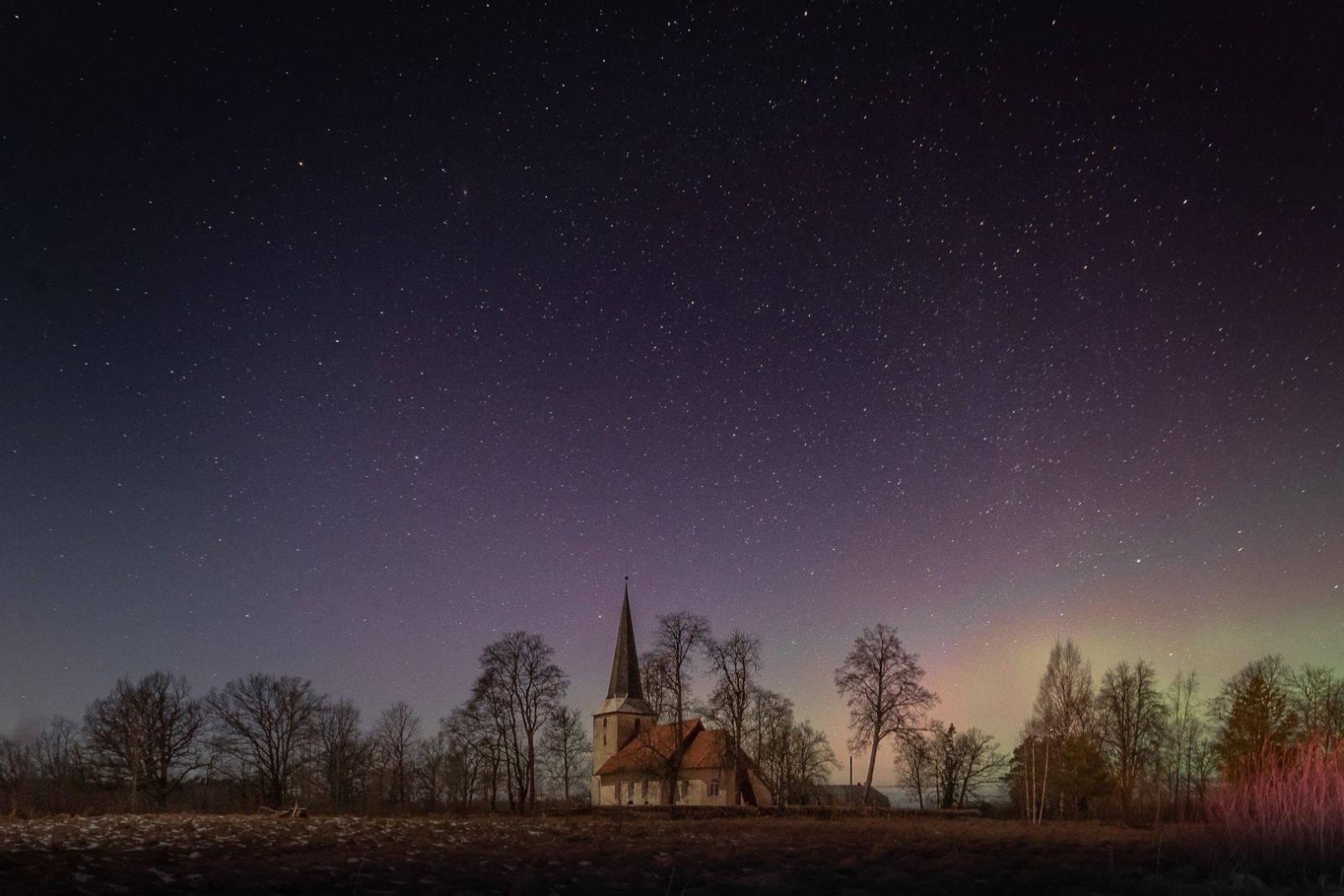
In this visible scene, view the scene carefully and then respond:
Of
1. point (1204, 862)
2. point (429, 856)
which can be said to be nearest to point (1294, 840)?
point (1204, 862)

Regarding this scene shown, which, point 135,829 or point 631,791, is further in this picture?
point 631,791

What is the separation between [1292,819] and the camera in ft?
43.3

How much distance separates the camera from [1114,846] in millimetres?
22484

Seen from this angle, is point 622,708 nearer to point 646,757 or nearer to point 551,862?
point 646,757

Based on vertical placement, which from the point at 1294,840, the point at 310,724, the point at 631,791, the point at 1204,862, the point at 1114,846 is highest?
the point at 1294,840

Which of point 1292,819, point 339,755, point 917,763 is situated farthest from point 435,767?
point 1292,819

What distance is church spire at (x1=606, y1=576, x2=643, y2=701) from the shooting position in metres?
74.4

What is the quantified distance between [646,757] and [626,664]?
1747 centimetres

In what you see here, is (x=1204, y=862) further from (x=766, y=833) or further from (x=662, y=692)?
(x=662, y=692)

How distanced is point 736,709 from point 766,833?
22940mm

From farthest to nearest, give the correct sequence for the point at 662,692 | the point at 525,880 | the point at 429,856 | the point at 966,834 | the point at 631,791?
the point at 631,791 < the point at 662,692 < the point at 966,834 < the point at 429,856 < the point at 525,880

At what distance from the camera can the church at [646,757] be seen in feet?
192

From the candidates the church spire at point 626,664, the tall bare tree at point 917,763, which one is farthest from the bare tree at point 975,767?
the church spire at point 626,664

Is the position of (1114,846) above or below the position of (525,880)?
below
